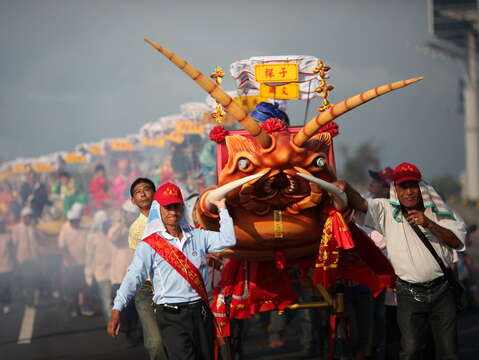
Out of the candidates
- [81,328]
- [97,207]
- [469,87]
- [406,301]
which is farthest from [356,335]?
[469,87]

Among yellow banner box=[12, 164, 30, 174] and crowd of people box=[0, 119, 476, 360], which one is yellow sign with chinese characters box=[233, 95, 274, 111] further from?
yellow banner box=[12, 164, 30, 174]

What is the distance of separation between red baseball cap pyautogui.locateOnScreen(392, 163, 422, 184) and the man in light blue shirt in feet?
4.55

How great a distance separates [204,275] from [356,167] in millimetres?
33404

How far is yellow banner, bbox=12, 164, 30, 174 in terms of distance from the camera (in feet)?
60.4

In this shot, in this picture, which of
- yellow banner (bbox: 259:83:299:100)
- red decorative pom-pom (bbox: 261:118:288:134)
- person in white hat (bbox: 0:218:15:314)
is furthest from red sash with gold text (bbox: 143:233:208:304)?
person in white hat (bbox: 0:218:15:314)

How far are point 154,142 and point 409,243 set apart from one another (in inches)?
383

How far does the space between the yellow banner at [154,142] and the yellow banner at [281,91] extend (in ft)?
23.7

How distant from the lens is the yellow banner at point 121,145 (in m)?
17.0

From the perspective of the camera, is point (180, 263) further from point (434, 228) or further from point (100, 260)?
point (100, 260)

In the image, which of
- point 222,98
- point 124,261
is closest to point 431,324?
point 222,98

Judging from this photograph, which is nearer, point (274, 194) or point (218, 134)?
point (274, 194)

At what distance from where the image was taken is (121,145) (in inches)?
675

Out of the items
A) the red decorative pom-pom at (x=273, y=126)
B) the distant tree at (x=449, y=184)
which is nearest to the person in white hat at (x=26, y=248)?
the red decorative pom-pom at (x=273, y=126)

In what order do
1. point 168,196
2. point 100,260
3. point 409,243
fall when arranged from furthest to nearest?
1. point 100,260
2. point 409,243
3. point 168,196
